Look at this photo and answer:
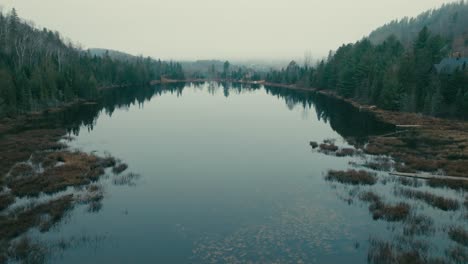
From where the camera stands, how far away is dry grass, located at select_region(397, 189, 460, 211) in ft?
99.9

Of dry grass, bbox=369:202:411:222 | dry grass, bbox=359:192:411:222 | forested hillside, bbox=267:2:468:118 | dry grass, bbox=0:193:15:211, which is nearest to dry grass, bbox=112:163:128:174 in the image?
dry grass, bbox=0:193:15:211

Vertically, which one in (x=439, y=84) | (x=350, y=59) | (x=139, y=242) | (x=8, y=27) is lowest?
(x=139, y=242)

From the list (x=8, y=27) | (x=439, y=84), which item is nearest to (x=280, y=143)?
(x=439, y=84)

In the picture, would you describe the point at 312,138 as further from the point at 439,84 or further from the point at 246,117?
the point at 439,84

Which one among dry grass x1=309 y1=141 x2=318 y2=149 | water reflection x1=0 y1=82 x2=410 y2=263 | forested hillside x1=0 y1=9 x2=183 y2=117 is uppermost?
forested hillside x1=0 y1=9 x2=183 y2=117

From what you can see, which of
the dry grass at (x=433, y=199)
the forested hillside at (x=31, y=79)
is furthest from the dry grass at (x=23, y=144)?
the dry grass at (x=433, y=199)

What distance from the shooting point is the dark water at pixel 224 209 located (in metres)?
23.4

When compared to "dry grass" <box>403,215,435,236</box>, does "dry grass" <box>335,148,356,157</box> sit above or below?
above

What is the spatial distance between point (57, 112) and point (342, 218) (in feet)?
287

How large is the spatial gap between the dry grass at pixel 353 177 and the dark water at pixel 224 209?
1.25 m

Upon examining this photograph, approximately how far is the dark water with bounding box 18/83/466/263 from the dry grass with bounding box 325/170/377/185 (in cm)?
125

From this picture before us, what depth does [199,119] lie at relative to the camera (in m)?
89.5

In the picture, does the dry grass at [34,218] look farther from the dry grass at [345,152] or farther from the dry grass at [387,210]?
the dry grass at [345,152]

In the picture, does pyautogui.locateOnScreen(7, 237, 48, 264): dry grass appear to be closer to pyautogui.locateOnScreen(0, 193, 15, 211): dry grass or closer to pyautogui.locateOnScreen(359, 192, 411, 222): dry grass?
pyautogui.locateOnScreen(0, 193, 15, 211): dry grass
